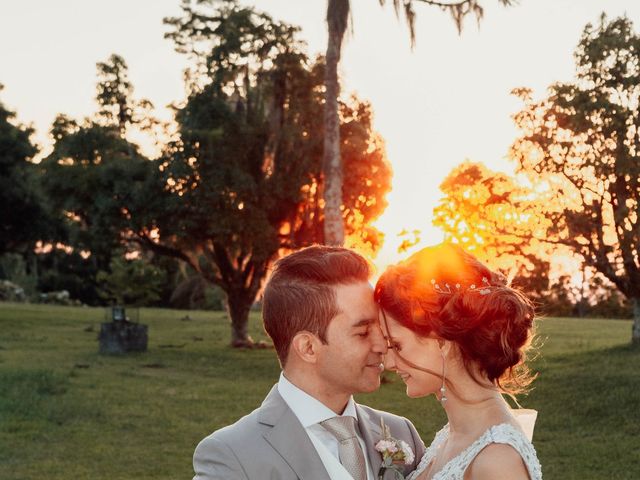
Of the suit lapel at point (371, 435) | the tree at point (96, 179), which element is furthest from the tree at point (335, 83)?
the suit lapel at point (371, 435)

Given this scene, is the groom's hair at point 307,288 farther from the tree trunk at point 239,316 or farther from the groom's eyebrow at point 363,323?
the tree trunk at point 239,316

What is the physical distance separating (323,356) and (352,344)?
0.14 m

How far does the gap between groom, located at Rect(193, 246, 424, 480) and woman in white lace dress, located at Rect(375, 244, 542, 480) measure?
0.40ft

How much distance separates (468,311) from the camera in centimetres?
390

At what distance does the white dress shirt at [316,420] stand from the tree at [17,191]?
4042 centimetres

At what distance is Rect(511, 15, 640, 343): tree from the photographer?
22.2 meters

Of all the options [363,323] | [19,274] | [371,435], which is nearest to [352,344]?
[363,323]

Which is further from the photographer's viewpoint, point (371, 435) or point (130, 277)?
point (130, 277)

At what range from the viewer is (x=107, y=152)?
31.6 metres

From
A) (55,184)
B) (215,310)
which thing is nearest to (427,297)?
(55,184)

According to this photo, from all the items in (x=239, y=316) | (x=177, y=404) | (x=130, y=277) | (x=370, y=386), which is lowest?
(x=177, y=404)

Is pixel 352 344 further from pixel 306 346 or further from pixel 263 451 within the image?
pixel 263 451

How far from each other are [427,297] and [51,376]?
18134 mm

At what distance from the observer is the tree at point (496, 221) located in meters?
23.2
